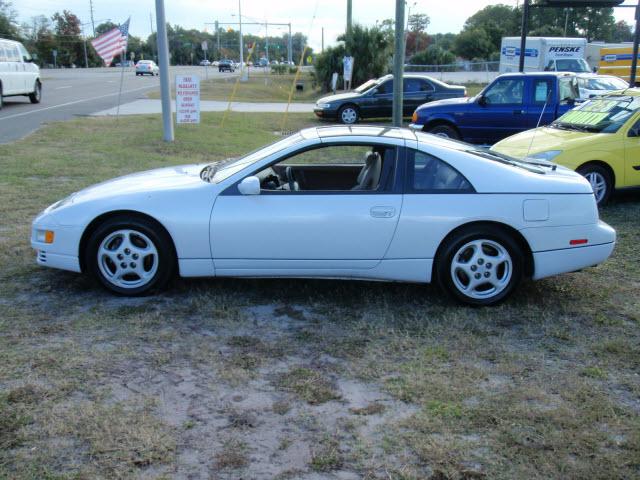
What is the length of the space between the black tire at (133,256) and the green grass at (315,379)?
138 mm

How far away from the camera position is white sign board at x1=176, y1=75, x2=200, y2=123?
16.3 m

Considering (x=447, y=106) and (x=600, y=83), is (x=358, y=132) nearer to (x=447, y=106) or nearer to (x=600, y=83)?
(x=447, y=106)

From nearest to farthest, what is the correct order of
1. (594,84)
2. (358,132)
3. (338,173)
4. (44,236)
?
(44,236)
(358,132)
(338,173)
(594,84)

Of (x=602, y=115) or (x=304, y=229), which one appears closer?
(x=304, y=229)

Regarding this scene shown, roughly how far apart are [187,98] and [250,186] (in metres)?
12.3

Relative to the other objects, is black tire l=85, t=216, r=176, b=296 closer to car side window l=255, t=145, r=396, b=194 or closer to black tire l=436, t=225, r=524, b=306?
car side window l=255, t=145, r=396, b=194

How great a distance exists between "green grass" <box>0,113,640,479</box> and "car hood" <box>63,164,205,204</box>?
752 millimetres

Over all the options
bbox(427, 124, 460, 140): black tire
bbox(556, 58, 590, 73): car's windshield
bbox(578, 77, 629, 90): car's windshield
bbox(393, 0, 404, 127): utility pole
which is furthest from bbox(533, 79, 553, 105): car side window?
bbox(556, 58, 590, 73): car's windshield

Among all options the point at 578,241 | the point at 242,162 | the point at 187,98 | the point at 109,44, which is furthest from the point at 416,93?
the point at 578,241

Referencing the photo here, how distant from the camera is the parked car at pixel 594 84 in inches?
576

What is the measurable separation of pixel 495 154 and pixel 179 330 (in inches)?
119

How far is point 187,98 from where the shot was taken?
1648 centimetres

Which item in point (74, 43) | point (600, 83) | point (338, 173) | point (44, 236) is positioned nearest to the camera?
point (44, 236)

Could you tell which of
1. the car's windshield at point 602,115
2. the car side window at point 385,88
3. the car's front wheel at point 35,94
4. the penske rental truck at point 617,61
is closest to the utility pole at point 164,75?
the car side window at point 385,88
